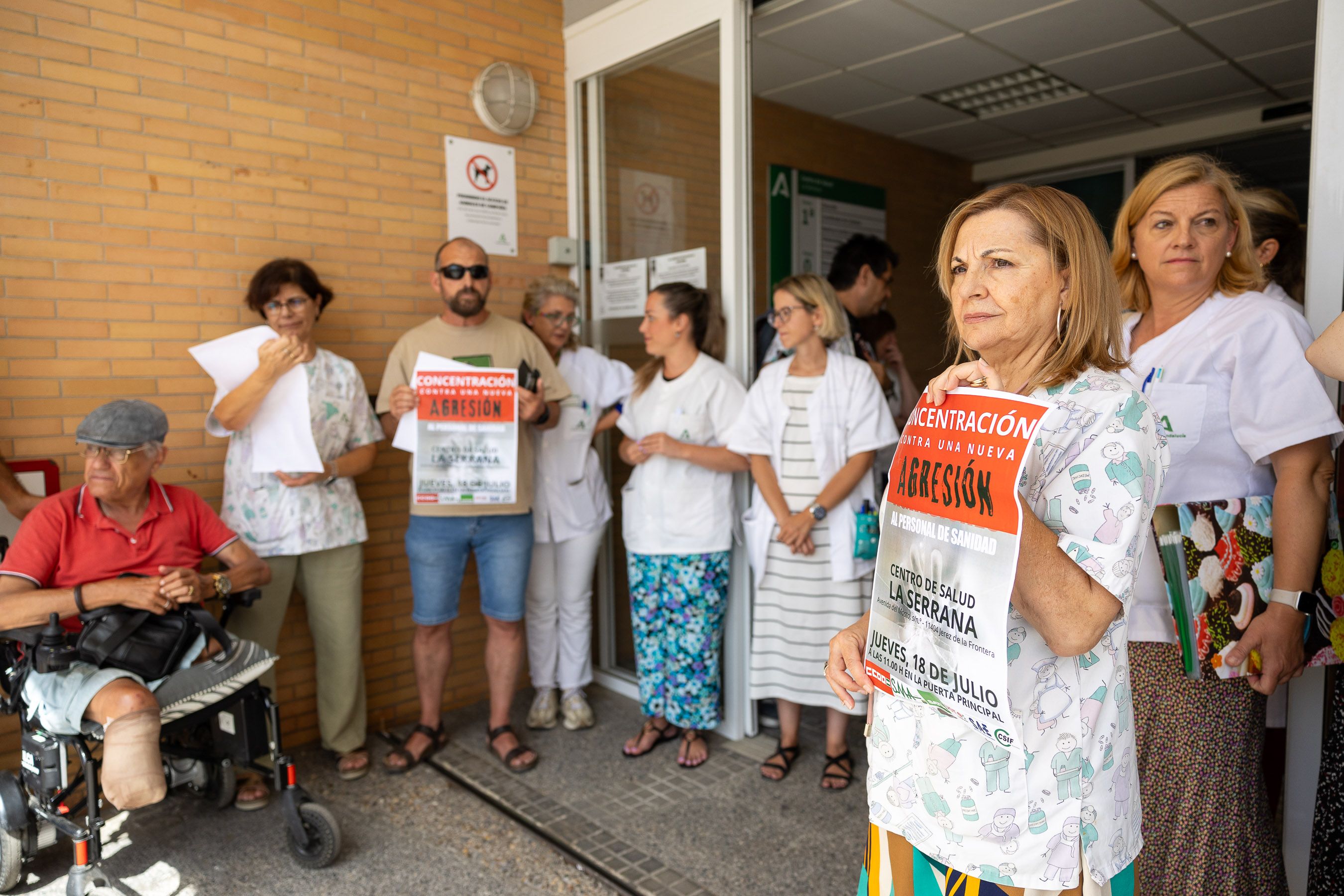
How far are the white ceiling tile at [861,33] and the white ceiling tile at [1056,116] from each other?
66.4 inches

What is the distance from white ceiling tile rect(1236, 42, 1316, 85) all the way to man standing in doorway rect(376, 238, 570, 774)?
4625mm

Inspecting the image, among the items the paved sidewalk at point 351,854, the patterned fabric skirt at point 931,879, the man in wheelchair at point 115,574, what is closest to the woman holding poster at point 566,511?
the paved sidewalk at point 351,854

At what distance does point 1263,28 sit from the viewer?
4.76 metres

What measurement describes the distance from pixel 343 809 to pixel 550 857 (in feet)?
2.91

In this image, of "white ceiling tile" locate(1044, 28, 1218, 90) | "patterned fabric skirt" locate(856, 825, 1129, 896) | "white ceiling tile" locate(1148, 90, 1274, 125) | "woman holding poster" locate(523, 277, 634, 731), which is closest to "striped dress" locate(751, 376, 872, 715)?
"woman holding poster" locate(523, 277, 634, 731)

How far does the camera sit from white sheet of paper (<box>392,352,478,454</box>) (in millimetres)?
3363

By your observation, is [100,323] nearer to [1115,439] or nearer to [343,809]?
[343,809]

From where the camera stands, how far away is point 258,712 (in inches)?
114

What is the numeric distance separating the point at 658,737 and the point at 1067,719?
2734 millimetres

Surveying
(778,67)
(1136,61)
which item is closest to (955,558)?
(778,67)

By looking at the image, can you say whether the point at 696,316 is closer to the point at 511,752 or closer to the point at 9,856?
the point at 511,752

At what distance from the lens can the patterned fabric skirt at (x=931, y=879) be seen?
1327mm

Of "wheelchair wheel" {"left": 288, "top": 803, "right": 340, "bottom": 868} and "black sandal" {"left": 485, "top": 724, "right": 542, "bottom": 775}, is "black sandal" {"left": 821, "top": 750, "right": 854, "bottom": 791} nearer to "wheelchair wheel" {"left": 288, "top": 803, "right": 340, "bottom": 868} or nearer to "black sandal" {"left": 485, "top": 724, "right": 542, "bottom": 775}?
"black sandal" {"left": 485, "top": 724, "right": 542, "bottom": 775}

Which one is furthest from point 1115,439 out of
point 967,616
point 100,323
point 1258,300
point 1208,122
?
point 1208,122
